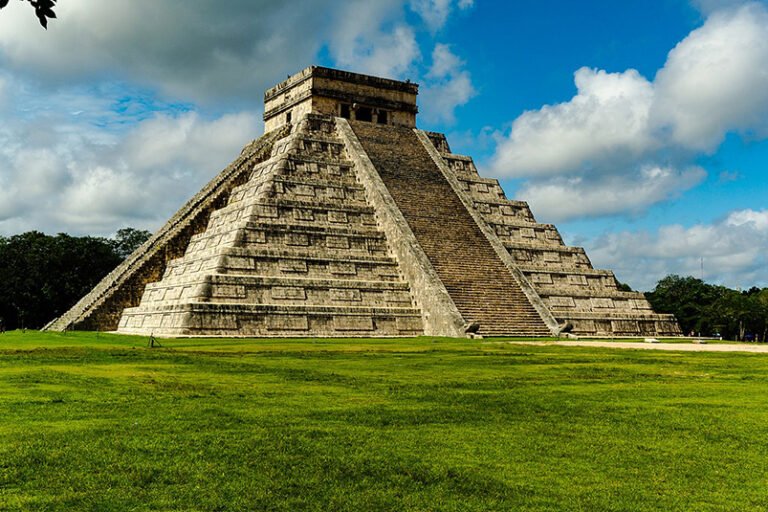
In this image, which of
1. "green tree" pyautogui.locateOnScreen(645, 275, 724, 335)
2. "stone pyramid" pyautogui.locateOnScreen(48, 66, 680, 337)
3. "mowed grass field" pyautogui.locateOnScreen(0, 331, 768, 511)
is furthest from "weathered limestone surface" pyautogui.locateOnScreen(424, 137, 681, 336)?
"green tree" pyautogui.locateOnScreen(645, 275, 724, 335)

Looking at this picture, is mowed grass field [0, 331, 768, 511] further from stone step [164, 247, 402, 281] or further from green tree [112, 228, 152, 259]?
green tree [112, 228, 152, 259]

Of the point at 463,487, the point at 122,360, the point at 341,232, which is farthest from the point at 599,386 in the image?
the point at 341,232

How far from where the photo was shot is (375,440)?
7.80 meters

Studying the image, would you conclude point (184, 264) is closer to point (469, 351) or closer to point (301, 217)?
point (301, 217)

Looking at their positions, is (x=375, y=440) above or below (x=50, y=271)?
below

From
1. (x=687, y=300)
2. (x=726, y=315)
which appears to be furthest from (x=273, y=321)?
(x=687, y=300)

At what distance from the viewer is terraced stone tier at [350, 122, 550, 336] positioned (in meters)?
30.8

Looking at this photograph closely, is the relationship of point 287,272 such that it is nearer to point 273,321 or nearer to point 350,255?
point 273,321

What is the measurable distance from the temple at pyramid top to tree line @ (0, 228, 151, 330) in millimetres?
21245

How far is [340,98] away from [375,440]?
37398 mm

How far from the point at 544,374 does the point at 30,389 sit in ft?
27.7

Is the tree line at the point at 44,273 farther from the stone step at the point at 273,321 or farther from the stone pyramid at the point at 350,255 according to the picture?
the stone step at the point at 273,321

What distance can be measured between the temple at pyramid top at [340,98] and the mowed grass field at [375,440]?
30.9 metres

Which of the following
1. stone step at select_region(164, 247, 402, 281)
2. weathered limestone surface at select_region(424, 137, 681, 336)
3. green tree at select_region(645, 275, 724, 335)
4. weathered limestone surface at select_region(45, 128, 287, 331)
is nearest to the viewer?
stone step at select_region(164, 247, 402, 281)
